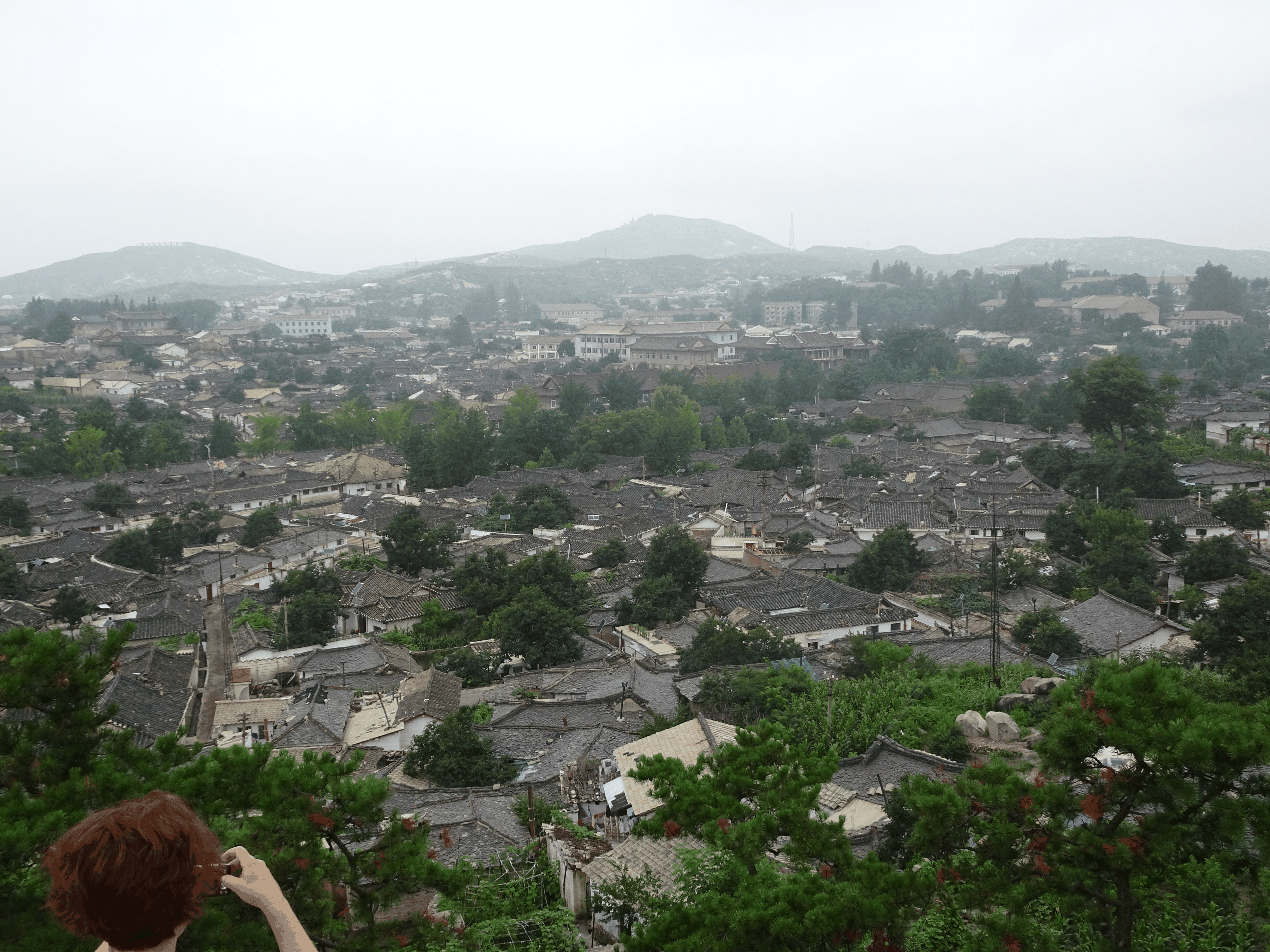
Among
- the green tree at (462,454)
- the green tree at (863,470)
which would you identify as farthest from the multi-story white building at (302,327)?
the green tree at (863,470)

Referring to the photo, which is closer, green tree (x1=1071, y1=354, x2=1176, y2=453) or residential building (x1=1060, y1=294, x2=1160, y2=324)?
green tree (x1=1071, y1=354, x2=1176, y2=453)

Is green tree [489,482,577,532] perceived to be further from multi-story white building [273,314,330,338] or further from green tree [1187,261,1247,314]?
green tree [1187,261,1247,314]

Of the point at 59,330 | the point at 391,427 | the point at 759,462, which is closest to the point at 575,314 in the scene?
the point at 59,330

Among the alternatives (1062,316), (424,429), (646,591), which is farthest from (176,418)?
(1062,316)

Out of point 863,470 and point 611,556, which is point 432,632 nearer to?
point 611,556

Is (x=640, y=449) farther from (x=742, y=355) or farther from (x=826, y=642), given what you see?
(x=742, y=355)

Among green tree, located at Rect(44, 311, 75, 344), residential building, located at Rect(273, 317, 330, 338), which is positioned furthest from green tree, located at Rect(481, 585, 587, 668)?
residential building, located at Rect(273, 317, 330, 338)
